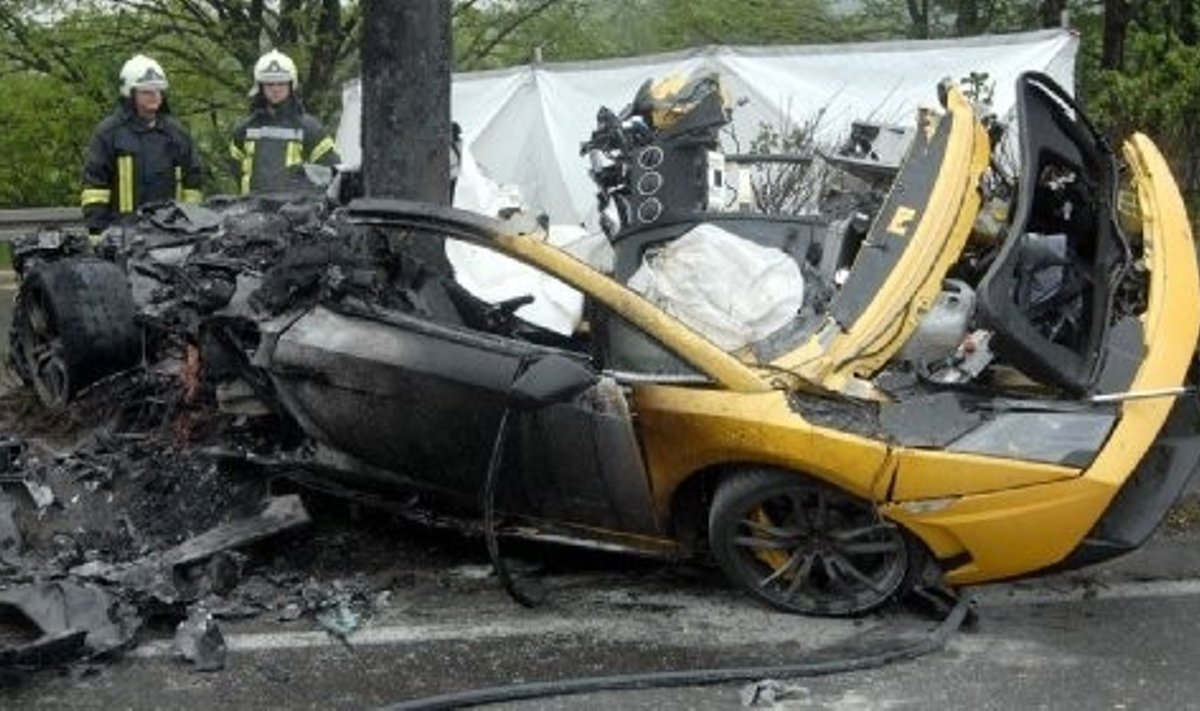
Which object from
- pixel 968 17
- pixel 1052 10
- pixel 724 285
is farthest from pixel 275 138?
pixel 968 17

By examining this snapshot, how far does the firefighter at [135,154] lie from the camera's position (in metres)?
8.87

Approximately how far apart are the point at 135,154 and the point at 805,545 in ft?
17.3

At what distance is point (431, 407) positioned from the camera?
5.36 m

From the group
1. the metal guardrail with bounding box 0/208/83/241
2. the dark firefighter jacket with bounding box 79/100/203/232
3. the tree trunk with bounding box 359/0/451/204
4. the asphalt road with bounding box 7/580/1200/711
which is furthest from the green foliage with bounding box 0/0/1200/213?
the asphalt road with bounding box 7/580/1200/711

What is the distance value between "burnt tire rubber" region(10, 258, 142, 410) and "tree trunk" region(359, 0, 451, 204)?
4.18ft

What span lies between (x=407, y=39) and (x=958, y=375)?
10.2 feet

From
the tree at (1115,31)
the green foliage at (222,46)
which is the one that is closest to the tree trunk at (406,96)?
the green foliage at (222,46)

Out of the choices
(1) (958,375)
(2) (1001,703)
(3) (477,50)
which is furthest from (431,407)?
(3) (477,50)

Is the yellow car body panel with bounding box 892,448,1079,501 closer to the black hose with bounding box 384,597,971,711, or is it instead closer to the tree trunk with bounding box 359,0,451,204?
the black hose with bounding box 384,597,971,711

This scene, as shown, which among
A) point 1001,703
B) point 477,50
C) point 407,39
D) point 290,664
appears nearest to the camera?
point 1001,703

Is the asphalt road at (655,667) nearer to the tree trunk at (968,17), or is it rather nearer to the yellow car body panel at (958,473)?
the yellow car body panel at (958,473)

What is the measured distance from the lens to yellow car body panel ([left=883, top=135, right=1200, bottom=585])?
15.6ft

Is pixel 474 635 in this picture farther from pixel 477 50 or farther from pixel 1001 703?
pixel 477 50

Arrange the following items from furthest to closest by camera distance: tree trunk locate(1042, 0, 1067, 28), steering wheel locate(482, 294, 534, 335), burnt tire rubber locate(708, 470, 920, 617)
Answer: tree trunk locate(1042, 0, 1067, 28)
steering wheel locate(482, 294, 534, 335)
burnt tire rubber locate(708, 470, 920, 617)
